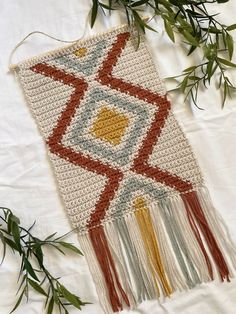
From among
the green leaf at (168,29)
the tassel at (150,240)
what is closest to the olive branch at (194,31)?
the green leaf at (168,29)

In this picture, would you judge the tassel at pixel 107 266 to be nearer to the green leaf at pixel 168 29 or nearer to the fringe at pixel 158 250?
the fringe at pixel 158 250

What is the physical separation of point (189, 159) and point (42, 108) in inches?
14.2

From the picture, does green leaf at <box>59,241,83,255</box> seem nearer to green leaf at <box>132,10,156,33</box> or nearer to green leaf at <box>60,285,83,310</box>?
green leaf at <box>60,285,83,310</box>

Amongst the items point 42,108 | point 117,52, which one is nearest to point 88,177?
point 42,108

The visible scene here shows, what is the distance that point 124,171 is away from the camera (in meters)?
1.02

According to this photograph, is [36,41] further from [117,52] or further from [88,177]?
[88,177]

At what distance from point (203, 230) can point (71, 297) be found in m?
0.31

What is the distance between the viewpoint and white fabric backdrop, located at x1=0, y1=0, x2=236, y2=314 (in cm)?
97

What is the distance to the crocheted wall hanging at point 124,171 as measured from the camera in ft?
3.19

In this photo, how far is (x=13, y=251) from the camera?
996 millimetres

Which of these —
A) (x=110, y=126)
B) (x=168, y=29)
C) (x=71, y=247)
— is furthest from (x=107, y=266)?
(x=168, y=29)

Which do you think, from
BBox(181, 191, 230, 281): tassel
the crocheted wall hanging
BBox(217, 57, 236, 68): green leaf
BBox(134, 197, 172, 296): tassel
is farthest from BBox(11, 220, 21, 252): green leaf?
BBox(217, 57, 236, 68): green leaf

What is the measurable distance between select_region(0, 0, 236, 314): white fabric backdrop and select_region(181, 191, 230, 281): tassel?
0.04 meters

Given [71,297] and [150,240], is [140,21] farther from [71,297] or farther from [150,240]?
[71,297]
